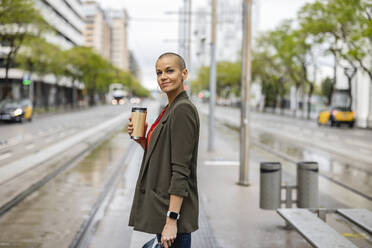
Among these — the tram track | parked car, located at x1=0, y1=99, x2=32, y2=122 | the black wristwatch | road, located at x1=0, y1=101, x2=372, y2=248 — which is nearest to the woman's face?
the black wristwatch

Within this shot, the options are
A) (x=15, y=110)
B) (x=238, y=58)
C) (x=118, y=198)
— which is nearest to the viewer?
(x=118, y=198)

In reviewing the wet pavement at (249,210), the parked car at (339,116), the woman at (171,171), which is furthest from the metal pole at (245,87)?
the parked car at (339,116)

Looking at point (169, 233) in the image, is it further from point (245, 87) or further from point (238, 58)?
point (238, 58)

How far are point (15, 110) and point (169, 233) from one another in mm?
31007

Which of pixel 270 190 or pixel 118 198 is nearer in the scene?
pixel 270 190

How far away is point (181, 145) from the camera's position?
8.22 feet

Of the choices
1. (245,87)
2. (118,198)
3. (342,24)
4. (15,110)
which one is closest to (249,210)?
(118,198)

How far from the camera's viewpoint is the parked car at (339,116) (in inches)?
1350

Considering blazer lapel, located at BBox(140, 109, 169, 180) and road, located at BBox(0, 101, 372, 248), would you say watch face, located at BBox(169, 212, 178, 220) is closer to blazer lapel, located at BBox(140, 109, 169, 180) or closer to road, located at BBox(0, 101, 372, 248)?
blazer lapel, located at BBox(140, 109, 169, 180)

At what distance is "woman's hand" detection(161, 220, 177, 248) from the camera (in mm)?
2521

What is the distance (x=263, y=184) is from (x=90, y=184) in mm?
4482

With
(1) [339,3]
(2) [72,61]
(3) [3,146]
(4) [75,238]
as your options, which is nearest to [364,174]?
(4) [75,238]

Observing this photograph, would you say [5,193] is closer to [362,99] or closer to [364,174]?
[364,174]

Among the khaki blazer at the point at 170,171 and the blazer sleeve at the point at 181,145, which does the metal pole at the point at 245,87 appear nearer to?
the khaki blazer at the point at 170,171
